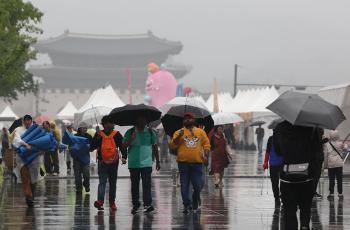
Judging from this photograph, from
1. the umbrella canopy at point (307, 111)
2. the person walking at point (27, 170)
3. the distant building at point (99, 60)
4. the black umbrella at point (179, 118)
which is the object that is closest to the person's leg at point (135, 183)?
the person walking at point (27, 170)

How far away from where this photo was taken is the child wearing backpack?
42.5 ft

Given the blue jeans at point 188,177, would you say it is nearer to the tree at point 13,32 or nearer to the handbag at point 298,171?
the handbag at point 298,171

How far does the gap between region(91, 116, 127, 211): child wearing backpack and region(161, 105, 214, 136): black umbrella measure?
5.31 feet

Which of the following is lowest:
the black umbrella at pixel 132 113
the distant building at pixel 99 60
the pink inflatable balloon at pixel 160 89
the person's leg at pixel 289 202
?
the person's leg at pixel 289 202

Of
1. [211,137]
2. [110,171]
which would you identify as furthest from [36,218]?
[211,137]

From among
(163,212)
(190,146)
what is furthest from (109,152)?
(190,146)

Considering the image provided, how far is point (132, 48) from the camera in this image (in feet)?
454

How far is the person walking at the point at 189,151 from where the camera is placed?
1245 centimetres

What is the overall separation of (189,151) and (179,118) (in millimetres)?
2538

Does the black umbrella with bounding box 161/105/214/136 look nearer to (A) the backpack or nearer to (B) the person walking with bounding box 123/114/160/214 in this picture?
(A) the backpack

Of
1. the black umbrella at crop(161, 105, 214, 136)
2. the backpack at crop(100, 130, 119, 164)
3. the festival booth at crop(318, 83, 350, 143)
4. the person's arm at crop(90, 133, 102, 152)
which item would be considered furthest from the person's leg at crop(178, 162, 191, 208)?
the festival booth at crop(318, 83, 350, 143)

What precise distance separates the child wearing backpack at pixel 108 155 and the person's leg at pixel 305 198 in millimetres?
4142

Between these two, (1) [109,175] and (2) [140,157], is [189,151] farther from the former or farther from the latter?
(1) [109,175]

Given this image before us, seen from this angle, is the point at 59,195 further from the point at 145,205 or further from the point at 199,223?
the point at 199,223
